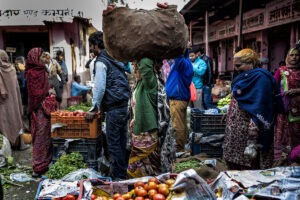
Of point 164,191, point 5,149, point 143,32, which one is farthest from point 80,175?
point 5,149

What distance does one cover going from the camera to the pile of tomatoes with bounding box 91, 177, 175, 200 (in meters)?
2.70

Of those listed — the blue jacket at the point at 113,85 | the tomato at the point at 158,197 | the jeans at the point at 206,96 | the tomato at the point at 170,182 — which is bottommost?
the tomato at the point at 158,197

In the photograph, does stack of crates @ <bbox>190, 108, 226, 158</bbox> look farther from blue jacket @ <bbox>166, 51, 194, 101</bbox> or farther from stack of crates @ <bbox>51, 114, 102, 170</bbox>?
stack of crates @ <bbox>51, 114, 102, 170</bbox>

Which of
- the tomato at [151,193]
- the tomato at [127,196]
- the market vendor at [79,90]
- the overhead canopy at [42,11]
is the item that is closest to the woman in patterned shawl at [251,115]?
the tomato at [151,193]

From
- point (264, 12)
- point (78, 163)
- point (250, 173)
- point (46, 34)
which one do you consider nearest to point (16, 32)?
point (46, 34)

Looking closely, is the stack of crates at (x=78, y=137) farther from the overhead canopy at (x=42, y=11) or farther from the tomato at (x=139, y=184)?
the overhead canopy at (x=42, y=11)

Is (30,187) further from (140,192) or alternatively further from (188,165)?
(140,192)

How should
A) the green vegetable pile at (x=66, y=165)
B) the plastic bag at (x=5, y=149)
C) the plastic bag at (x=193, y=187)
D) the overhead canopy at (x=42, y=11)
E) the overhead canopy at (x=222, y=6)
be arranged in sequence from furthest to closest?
the overhead canopy at (x=222, y=6) → the overhead canopy at (x=42, y=11) → the plastic bag at (x=5, y=149) → the green vegetable pile at (x=66, y=165) → the plastic bag at (x=193, y=187)

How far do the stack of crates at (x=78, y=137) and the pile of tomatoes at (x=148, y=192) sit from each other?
2.35 meters

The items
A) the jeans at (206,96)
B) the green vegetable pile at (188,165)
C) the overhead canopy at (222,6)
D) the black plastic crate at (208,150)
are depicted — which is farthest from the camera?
the overhead canopy at (222,6)

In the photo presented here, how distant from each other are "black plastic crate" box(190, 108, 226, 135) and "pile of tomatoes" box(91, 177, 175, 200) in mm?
2575

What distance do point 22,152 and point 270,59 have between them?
27.5ft

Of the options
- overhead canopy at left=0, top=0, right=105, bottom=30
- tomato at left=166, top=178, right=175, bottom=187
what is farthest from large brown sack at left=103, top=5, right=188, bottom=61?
overhead canopy at left=0, top=0, right=105, bottom=30

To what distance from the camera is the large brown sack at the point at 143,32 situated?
339cm
